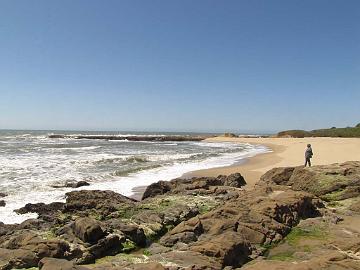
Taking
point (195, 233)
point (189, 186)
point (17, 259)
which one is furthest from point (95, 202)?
point (17, 259)

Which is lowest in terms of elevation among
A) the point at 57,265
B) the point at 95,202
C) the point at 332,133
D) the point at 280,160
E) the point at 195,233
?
the point at 280,160

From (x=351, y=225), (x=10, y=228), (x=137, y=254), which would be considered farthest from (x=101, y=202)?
(x=351, y=225)

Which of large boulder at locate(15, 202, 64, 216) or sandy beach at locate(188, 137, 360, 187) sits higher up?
sandy beach at locate(188, 137, 360, 187)

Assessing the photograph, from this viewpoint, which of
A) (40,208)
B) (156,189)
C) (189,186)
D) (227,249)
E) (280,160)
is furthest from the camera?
(280,160)

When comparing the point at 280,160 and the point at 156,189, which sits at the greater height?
the point at 156,189

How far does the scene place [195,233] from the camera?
8.78 m

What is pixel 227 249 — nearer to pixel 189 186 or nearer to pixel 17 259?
pixel 17 259

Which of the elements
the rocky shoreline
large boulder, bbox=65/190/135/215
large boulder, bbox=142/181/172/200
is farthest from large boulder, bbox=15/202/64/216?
large boulder, bbox=142/181/172/200

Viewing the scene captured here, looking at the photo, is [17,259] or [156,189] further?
[156,189]

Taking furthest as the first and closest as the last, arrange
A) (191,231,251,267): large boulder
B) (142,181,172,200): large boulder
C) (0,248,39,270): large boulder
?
(142,181,172,200): large boulder, (191,231,251,267): large boulder, (0,248,39,270): large boulder

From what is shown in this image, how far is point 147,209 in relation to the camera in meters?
11.2

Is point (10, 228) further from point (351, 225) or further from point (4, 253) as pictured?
point (351, 225)

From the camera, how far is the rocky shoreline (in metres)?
7.12

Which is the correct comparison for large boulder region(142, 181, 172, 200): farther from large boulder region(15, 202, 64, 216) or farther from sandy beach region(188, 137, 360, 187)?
sandy beach region(188, 137, 360, 187)
